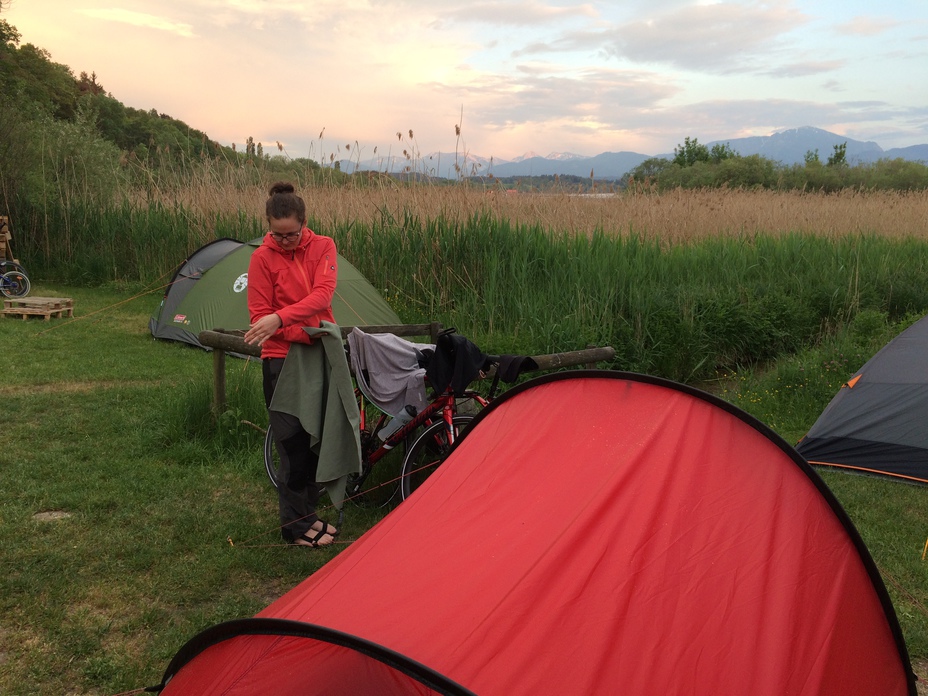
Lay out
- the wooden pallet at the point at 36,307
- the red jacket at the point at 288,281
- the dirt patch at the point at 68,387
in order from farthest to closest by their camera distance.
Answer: the wooden pallet at the point at 36,307, the dirt patch at the point at 68,387, the red jacket at the point at 288,281

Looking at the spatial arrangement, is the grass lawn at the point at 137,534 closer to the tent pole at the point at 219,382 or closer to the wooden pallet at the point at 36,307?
the tent pole at the point at 219,382

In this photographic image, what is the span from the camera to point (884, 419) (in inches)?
202

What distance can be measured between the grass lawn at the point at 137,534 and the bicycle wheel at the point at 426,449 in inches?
13.7

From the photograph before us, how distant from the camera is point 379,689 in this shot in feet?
6.55

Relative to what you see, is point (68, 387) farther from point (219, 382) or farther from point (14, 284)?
point (14, 284)

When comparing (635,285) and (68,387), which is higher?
(635,285)

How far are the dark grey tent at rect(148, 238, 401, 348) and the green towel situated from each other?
162 inches

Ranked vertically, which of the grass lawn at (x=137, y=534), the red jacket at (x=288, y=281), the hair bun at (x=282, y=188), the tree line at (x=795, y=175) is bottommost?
the grass lawn at (x=137, y=534)

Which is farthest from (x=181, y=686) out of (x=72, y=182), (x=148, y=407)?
(x=72, y=182)

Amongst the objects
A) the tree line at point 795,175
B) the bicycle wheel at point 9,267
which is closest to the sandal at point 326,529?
the bicycle wheel at point 9,267

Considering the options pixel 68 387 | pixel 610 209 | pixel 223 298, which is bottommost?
pixel 68 387

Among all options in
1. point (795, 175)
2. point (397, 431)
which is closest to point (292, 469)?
point (397, 431)

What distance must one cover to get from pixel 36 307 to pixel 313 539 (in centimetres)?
835

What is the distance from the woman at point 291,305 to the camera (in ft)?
12.4
